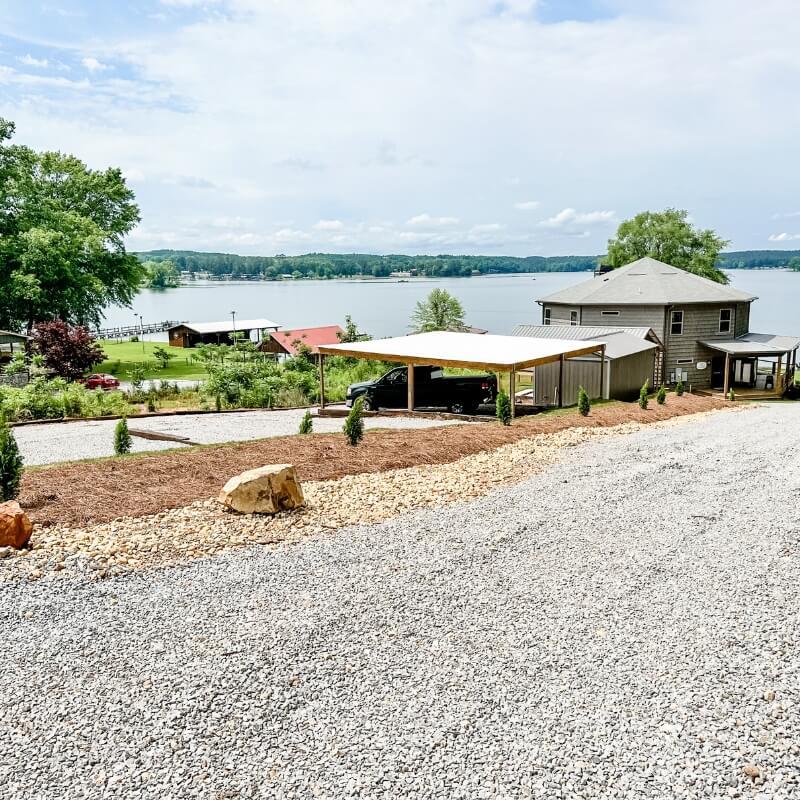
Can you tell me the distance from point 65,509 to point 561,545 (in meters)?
6.05

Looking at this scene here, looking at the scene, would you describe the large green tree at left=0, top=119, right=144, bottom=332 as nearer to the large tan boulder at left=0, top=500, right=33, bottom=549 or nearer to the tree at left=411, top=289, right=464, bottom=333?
the tree at left=411, top=289, right=464, bottom=333

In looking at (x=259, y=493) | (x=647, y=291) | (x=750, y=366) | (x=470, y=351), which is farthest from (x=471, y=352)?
(x=750, y=366)

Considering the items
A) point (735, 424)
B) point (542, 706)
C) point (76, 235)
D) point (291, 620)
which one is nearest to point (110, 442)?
point (291, 620)

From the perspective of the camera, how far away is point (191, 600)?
21.1ft

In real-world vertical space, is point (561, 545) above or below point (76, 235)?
below

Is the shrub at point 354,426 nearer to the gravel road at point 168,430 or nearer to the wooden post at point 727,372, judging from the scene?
the gravel road at point 168,430

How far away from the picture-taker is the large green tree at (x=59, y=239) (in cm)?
3856

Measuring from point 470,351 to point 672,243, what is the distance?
35.5 metres

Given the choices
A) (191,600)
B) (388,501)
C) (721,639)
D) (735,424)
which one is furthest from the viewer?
(735,424)

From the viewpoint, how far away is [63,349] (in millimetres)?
31422

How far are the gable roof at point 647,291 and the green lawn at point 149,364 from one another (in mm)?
21217

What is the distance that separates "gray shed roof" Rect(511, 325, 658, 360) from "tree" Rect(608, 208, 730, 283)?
21.5 m

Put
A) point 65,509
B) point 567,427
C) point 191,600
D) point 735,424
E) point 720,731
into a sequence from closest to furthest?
point 720,731, point 191,600, point 65,509, point 567,427, point 735,424

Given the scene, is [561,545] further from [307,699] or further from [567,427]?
[567,427]
